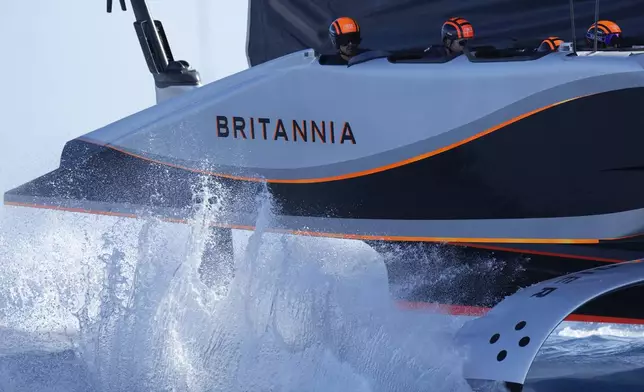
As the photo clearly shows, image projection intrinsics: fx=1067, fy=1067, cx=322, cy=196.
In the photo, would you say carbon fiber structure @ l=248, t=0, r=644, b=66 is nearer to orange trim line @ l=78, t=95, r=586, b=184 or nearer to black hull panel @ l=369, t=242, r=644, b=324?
orange trim line @ l=78, t=95, r=586, b=184

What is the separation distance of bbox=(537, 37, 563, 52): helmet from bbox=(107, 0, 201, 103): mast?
210 cm

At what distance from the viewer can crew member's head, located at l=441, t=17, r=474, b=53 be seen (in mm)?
5008

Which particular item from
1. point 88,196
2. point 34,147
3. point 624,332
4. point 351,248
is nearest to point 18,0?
point 34,147

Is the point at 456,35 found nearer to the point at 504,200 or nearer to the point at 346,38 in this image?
the point at 346,38

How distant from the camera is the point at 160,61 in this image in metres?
6.55

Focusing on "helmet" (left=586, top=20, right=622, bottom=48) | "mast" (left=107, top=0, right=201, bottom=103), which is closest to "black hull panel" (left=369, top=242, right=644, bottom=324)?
"helmet" (left=586, top=20, right=622, bottom=48)

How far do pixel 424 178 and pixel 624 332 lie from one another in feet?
6.81

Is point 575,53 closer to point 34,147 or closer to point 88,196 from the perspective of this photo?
point 88,196

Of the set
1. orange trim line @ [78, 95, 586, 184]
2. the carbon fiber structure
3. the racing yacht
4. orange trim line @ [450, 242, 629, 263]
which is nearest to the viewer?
the racing yacht

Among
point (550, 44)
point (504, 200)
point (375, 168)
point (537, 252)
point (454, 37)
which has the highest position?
point (454, 37)

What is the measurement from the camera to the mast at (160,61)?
632cm

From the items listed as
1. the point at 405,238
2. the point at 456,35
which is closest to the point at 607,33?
the point at 456,35

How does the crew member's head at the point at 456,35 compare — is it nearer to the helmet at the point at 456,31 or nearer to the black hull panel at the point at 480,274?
the helmet at the point at 456,31

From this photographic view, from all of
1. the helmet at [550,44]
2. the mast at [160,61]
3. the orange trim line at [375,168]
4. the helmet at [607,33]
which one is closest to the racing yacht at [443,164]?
the orange trim line at [375,168]
